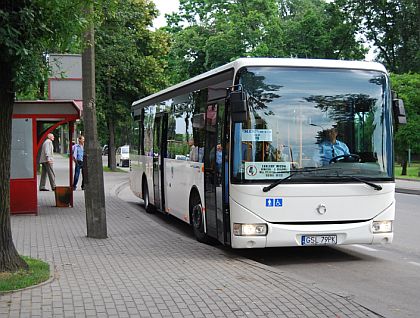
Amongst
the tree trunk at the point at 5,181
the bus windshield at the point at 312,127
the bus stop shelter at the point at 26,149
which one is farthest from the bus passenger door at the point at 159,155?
the tree trunk at the point at 5,181

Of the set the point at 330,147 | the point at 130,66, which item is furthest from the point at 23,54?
the point at 130,66

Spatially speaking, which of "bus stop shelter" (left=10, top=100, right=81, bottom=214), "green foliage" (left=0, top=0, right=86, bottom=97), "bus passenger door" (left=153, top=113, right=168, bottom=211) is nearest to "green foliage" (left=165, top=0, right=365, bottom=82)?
"bus passenger door" (left=153, top=113, right=168, bottom=211)

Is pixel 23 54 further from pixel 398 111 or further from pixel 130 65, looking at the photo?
pixel 130 65

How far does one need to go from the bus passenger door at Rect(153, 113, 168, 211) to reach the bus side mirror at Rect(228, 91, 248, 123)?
18.0 feet

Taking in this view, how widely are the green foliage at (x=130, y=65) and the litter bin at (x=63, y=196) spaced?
17.3 meters

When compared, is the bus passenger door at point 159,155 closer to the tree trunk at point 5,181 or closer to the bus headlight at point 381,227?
the bus headlight at point 381,227

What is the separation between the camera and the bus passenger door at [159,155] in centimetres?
1384

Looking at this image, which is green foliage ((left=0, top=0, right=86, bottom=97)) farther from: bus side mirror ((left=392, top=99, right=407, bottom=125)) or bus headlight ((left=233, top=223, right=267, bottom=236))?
bus side mirror ((left=392, top=99, right=407, bottom=125))

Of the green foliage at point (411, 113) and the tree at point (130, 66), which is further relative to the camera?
the green foliage at point (411, 113)

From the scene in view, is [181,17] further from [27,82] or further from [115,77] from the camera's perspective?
[27,82]

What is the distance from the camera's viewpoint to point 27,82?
7.30m

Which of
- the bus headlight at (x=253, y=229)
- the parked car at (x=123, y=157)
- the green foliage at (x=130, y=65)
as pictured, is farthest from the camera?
the parked car at (x=123, y=157)

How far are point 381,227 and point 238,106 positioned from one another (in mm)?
2927

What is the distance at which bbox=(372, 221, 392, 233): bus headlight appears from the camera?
8922 millimetres
